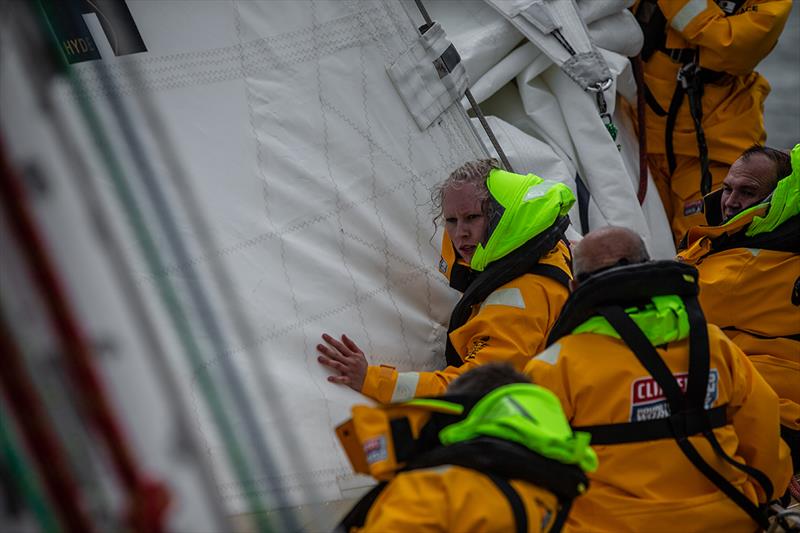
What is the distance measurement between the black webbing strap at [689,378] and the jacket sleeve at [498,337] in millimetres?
553

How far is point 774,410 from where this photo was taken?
2.38 meters

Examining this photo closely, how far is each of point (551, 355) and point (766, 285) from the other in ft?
3.71

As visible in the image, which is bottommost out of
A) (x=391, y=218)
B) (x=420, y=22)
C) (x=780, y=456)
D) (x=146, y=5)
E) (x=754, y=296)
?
(x=780, y=456)

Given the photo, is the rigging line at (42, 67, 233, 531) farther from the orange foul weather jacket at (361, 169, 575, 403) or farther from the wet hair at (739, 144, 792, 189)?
the wet hair at (739, 144, 792, 189)

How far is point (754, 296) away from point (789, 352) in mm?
189

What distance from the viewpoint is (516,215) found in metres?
2.87

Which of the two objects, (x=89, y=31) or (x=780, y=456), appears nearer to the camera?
(x=780, y=456)

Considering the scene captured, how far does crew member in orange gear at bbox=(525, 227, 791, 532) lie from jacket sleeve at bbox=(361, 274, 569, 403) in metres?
0.46

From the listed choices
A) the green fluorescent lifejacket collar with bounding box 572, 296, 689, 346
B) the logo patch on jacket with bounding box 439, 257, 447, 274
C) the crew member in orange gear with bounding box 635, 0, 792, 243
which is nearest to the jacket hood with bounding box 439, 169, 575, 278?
the logo patch on jacket with bounding box 439, 257, 447, 274

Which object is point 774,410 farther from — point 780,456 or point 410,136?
point 410,136

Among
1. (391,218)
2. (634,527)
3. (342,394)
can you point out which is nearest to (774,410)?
(634,527)

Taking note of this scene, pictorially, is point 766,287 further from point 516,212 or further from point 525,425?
point 525,425

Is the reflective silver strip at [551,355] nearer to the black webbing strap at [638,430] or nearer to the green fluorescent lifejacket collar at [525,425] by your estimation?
the black webbing strap at [638,430]

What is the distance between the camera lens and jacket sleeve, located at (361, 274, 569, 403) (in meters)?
2.73
